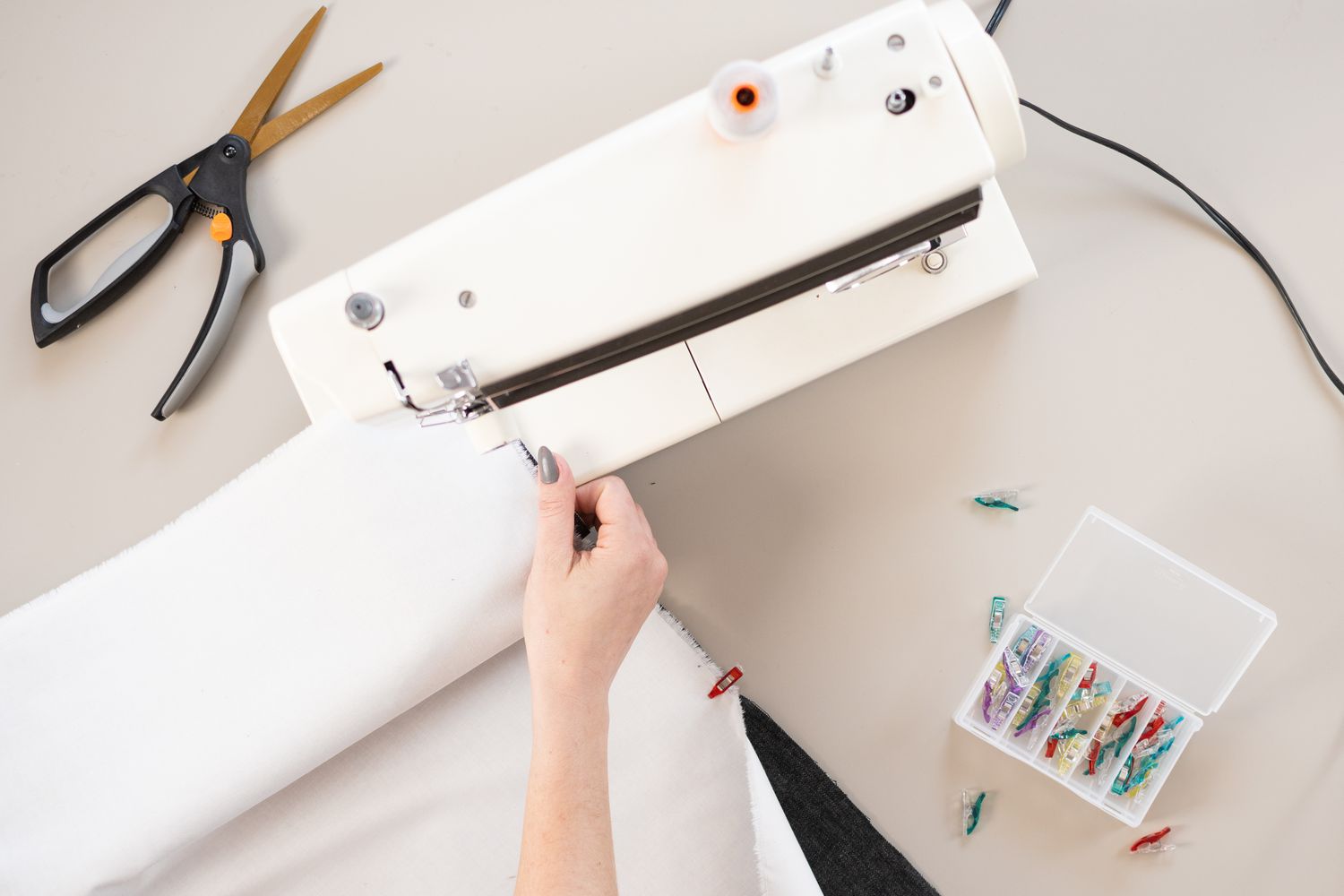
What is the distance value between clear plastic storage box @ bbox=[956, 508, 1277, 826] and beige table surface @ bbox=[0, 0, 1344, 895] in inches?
1.7

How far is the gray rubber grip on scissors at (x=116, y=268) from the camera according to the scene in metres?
1.17

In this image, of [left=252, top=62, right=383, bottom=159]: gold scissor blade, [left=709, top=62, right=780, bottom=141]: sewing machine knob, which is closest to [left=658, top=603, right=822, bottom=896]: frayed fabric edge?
[left=709, top=62, right=780, bottom=141]: sewing machine knob

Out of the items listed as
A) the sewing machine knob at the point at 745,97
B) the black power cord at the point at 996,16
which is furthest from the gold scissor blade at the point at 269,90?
the black power cord at the point at 996,16

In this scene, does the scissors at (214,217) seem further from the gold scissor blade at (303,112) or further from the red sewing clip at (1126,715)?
the red sewing clip at (1126,715)

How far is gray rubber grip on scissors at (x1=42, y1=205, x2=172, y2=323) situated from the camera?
3.83 ft

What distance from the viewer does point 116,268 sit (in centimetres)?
117

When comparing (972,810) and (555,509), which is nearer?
(555,509)

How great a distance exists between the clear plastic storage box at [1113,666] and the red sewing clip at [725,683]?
310mm

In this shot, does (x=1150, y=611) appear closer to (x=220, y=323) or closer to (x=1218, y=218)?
(x=1218, y=218)

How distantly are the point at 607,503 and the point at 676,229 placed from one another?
0.36 metres

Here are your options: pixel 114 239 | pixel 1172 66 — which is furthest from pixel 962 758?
pixel 114 239

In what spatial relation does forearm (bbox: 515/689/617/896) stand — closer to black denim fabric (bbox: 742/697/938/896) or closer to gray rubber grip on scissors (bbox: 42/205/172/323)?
black denim fabric (bbox: 742/697/938/896)

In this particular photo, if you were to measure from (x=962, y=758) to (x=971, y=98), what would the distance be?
88cm

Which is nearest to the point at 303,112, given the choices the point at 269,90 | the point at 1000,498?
the point at 269,90
